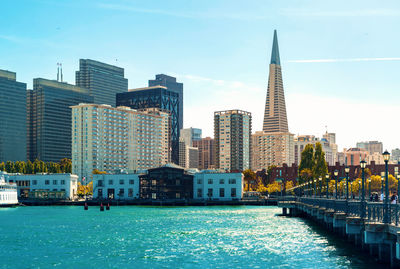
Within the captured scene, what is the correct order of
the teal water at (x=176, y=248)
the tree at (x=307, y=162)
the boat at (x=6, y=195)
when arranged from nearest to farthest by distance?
the teal water at (x=176, y=248) → the tree at (x=307, y=162) → the boat at (x=6, y=195)

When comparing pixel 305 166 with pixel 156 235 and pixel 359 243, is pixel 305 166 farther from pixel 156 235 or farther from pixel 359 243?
pixel 359 243

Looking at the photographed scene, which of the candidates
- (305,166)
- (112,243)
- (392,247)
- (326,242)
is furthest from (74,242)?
(305,166)

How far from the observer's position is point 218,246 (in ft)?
224

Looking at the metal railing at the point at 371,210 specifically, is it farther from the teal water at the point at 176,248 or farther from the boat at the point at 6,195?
the boat at the point at 6,195

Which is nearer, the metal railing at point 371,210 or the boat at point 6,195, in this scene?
the metal railing at point 371,210

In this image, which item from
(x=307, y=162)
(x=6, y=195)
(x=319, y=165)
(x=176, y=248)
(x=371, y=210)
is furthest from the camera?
(x=6, y=195)

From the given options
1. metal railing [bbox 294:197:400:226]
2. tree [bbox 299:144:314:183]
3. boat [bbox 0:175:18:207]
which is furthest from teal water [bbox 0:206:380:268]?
boat [bbox 0:175:18:207]

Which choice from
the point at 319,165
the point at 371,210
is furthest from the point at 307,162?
the point at 371,210

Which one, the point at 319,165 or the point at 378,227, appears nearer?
the point at 378,227

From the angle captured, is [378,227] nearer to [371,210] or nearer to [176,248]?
[371,210]

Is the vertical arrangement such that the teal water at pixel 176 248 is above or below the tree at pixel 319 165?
below

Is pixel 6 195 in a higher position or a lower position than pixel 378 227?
lower

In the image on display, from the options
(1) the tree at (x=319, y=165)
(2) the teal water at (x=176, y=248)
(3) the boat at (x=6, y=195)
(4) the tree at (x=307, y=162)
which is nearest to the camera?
(2) the teal water at (x=176, y=248)

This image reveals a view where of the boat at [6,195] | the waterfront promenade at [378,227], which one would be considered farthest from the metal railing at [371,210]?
the boat at [6,195]
